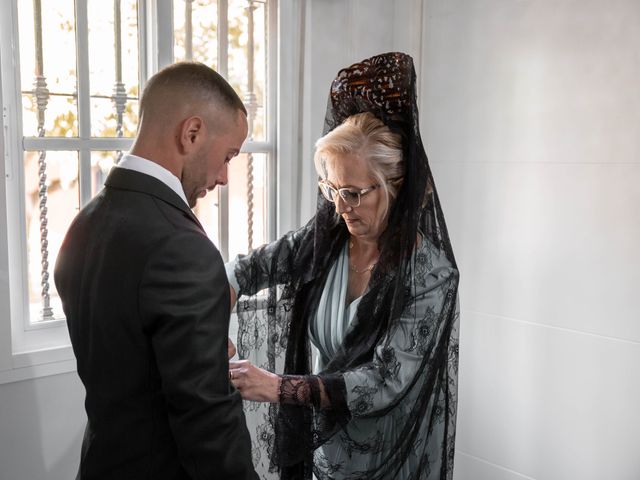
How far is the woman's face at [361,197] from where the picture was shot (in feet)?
5.40

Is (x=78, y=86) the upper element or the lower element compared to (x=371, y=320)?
upper

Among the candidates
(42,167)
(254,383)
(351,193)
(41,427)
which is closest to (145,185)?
(254,383)

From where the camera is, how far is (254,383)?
1454 mm

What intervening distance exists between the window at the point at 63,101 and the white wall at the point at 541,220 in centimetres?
94

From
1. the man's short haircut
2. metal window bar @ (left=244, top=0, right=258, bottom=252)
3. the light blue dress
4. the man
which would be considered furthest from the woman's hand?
metal window bar @ (left=244, top=0, right=258, bottom=252)

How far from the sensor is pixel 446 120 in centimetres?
262

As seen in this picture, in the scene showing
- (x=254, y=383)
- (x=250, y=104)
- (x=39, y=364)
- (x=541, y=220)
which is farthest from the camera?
(x=250, y=104)

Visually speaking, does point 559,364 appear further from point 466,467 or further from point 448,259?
point 448,259

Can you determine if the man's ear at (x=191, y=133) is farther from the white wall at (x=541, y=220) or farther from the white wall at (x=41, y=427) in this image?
the white wall at (x=541, y=220)

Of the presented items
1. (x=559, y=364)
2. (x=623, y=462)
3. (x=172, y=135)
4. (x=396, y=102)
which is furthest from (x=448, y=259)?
(x=623, y=462)

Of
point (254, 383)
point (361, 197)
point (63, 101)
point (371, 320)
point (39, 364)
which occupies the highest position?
point (63, 101)

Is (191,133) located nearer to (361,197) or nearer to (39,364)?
(361,197)

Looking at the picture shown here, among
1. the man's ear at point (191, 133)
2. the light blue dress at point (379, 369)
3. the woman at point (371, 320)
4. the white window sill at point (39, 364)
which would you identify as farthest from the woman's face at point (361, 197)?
the white window sill at point (39, 364)

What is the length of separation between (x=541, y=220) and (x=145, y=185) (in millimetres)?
1592
